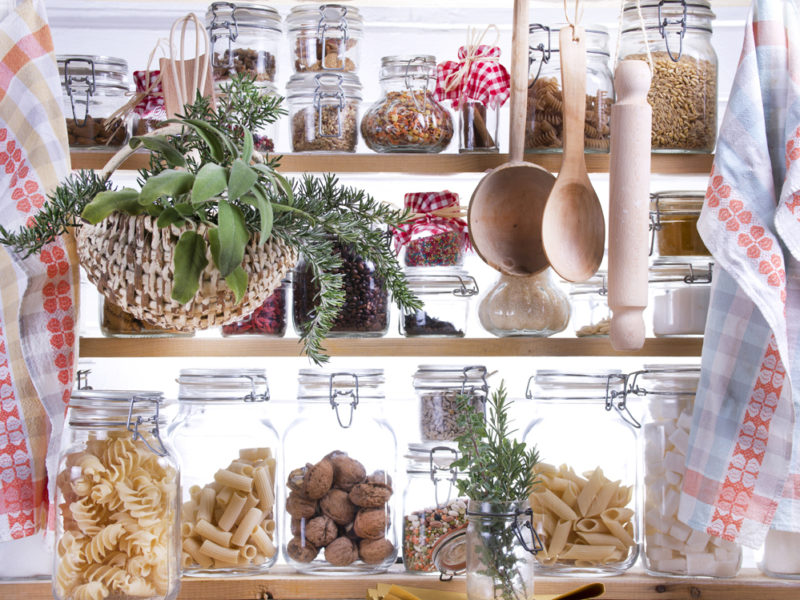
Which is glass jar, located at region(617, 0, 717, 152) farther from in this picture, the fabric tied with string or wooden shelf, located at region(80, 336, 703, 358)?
wooden shelf, located at region(80, 336, 703, 358)

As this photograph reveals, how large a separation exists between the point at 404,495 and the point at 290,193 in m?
0.45

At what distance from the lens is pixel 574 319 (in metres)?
1.10

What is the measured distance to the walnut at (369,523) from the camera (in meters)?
0.99

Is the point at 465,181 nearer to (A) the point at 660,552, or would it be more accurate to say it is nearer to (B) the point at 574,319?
(B) the point at 574,319

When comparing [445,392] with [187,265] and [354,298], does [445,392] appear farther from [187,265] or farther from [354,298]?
[187,265]

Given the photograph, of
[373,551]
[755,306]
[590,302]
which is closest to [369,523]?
[373,551]

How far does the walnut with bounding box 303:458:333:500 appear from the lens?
39.0 inches

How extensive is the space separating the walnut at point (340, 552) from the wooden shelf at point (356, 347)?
22cm

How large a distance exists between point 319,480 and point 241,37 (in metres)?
0.56

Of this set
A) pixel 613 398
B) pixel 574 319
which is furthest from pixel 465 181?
pixel 613 398

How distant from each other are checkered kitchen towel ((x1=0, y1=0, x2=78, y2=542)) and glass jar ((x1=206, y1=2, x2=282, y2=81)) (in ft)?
0.65

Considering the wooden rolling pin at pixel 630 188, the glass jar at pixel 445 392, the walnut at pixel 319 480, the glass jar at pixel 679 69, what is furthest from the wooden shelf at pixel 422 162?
the walnut at pixel 319 480

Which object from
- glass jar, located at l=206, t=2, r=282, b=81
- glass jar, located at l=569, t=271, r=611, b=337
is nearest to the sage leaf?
glass jar, located at l=206, t=2, r=282, b=81

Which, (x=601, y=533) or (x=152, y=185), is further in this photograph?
(x=601, y=533)
